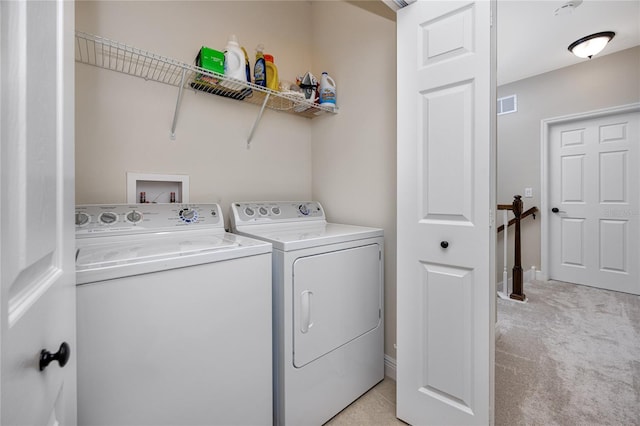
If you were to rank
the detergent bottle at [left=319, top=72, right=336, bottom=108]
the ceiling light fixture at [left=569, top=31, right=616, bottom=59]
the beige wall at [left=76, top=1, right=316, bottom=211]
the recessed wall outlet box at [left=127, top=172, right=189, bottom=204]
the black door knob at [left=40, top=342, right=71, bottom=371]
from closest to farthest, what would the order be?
the black door knob at [left=40, top=342, right=71, bottom=371] → the beige wall at [left=76, top=1, right=316, bottom=211] → the recessed wall outlet box at [left=127, top=172, right=189, bottom=204] → the detergent bottle at [left=319, top=72, right=336, bottom=108] → the ceiling light fixture at [left=569, top=31, right=616, bottom=59]

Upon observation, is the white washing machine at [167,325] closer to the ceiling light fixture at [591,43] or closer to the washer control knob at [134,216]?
the washer control knob at [134,216]

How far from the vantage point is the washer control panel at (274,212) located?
5.95 ft

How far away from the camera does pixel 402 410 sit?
153 cm

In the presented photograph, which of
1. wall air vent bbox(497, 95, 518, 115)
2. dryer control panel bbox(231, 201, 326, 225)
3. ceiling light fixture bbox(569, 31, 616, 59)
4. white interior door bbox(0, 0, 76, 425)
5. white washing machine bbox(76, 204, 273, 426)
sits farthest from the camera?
wall air vent bbox(497, 95, 518, 115)

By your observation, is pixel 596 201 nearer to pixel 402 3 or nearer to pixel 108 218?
pixel 402 3

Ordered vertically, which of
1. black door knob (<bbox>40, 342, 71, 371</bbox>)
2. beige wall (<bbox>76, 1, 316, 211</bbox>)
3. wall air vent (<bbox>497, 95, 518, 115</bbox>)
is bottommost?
black door knob (<bbox>40, 342, 71, 371</bbox>)

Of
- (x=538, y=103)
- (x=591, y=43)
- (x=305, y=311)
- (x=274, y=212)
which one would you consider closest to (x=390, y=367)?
(x=305, y=311)

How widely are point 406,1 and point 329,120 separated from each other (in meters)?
0.98

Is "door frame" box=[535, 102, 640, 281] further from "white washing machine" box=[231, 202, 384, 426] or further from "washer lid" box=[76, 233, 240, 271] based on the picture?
"washer lid" box=[76, 233, 240, 271]

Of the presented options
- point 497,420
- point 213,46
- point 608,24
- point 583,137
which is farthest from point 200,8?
point 583,137

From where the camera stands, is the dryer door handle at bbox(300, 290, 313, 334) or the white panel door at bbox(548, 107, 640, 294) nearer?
the dryer door handle at bbox(300, 290, 313, 334)

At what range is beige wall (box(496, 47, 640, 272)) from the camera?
322 cm

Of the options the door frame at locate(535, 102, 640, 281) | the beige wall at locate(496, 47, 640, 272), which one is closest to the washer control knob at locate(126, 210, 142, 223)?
the beige wall at locate(496, 47, 640, 272)

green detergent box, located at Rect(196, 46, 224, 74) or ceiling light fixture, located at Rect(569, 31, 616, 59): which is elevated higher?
ceiling light fixture, located at Rect(569, 31, 616, 59)
